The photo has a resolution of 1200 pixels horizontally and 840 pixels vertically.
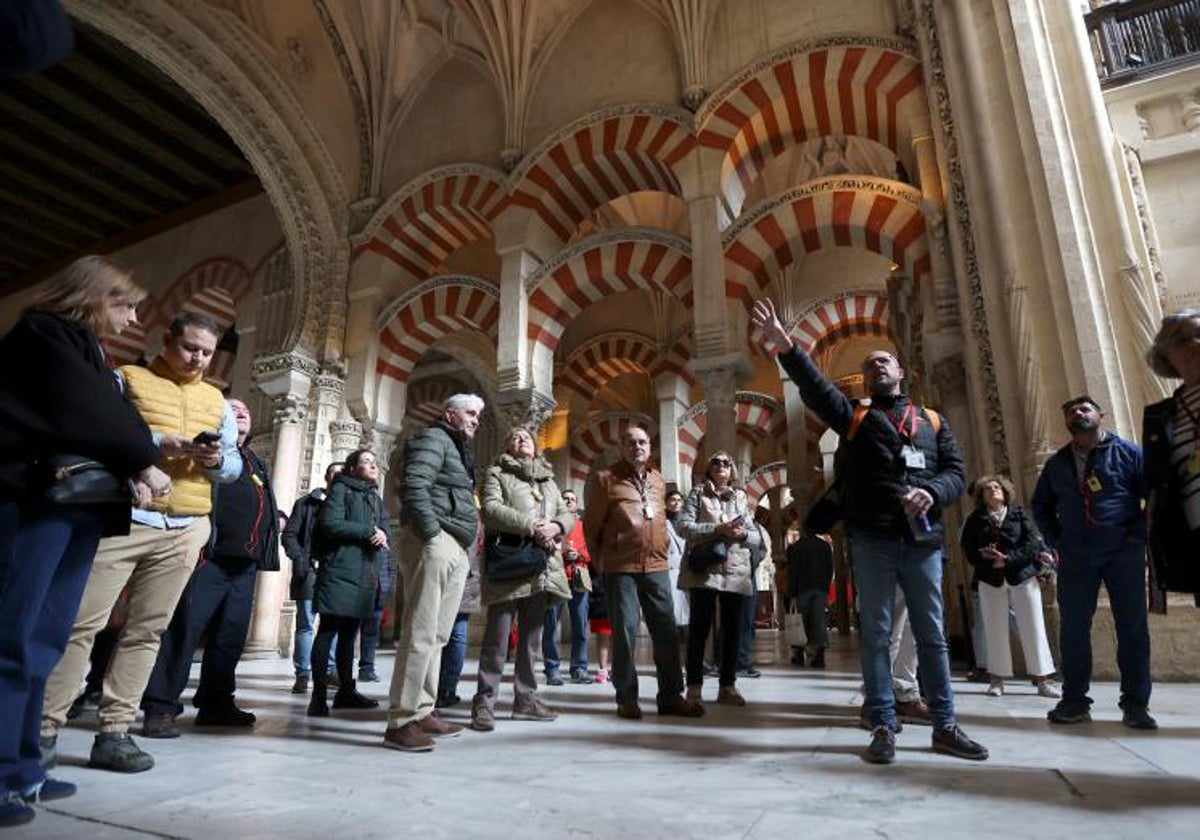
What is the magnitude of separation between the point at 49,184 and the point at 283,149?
19.3ft

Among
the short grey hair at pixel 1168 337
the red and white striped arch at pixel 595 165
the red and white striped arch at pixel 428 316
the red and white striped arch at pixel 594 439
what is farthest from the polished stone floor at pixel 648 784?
the red and white striped arch at pixel 594 439

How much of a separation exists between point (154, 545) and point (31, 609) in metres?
0.60

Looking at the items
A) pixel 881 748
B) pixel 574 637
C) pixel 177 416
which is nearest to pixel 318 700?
pixel 177 416

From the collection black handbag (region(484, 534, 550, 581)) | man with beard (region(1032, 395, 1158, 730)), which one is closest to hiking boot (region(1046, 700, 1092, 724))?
man with beard (region(1032, 395, 1158, 730))

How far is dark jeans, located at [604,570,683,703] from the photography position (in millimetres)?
3012

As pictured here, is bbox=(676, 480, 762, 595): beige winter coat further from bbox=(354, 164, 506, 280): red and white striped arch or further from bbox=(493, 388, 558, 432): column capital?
bbox=(354, 164, 506, 280): red and white striped arch

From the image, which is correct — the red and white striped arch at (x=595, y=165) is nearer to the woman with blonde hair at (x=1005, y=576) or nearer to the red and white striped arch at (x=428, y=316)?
the red and white striped arch at (x=428, y=316)

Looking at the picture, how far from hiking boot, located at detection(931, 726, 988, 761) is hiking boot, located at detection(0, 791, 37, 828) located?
2.27 meters

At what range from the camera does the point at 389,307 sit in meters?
9.83

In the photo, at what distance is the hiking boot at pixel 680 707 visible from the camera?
3.00 meters

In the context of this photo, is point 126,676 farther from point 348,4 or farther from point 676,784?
point 348,4

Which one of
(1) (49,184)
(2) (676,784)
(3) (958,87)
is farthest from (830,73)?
(1) (49,184)

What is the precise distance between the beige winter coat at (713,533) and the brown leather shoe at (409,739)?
1504 mm

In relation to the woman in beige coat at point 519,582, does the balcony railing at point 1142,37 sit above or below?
above
